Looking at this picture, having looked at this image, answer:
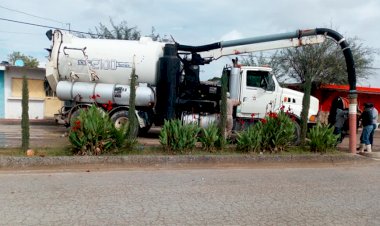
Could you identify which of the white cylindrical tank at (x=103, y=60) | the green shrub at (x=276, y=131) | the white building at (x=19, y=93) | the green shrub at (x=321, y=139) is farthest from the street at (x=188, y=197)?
the white building at (x=19, y=93)

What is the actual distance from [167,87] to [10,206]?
8236 millimetres

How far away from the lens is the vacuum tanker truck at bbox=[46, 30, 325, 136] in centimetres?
1365

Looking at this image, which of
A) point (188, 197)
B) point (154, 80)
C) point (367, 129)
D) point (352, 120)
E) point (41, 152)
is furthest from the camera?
point (154, 80)

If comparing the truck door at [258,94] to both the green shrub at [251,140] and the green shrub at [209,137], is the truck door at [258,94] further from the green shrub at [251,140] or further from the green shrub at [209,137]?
the green shrub at [209,137]

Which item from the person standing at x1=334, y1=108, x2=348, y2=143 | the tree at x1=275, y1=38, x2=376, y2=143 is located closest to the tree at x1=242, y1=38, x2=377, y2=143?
the tree at x1=275, y1=38, x2=376, y2=143

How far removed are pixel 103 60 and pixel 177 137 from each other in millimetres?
4947

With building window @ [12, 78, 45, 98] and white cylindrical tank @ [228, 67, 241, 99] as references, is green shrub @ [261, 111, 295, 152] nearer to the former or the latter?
white cylindrical tank @ [228, 67, 241, 99]

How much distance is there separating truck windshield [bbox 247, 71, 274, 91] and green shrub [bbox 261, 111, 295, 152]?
105 inches

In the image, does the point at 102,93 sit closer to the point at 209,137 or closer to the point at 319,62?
the point at 209,137

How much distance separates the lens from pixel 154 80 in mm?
13867

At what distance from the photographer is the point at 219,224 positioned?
5.37 metres

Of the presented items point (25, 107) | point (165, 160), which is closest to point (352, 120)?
point (165, 160)

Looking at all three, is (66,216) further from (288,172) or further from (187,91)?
(187,91)

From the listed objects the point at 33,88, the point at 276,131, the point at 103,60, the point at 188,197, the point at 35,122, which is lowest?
the point at 188,197
